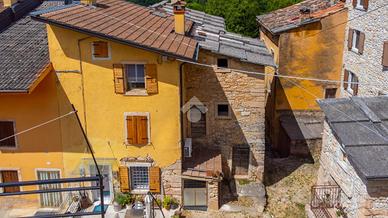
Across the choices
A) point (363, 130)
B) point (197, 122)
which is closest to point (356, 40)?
point (197, 122)

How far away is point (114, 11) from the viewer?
22.1 meters

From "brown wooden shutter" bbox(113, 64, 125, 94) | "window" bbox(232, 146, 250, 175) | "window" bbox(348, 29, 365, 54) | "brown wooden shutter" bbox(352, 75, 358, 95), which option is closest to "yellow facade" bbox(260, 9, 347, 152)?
"window" bbox(348, 29, 365, 54)

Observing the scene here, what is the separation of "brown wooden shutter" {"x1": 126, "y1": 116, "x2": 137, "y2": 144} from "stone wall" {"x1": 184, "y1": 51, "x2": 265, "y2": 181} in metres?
3.51

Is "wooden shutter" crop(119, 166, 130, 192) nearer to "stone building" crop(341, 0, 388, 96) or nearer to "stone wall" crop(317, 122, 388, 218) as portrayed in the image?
"stone wall" crop(317, 122, 388, 218)

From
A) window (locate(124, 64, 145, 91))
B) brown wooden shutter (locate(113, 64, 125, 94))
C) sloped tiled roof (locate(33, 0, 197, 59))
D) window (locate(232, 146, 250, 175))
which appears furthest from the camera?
window (locate(232, 146, 250, 175))

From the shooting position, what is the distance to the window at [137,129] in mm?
19078

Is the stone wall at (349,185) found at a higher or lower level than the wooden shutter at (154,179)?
higher

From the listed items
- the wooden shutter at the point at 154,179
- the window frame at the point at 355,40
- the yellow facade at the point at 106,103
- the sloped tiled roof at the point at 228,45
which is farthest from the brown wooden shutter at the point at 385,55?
the wooden shutter at the point at 154,179

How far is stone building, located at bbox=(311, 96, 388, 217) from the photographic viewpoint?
45.5ft

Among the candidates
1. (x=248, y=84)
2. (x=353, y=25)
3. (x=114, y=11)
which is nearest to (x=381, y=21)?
(x=353, y=25)

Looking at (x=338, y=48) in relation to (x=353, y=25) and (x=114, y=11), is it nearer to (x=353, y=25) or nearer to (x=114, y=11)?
(x=353, y=25)

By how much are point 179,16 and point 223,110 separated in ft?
17.2

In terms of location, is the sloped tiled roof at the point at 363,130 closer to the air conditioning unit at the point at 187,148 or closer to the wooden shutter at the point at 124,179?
the air conditioning unit at the point at 187,148

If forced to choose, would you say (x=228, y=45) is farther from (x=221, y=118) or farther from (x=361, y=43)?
(x=361, y=43)
